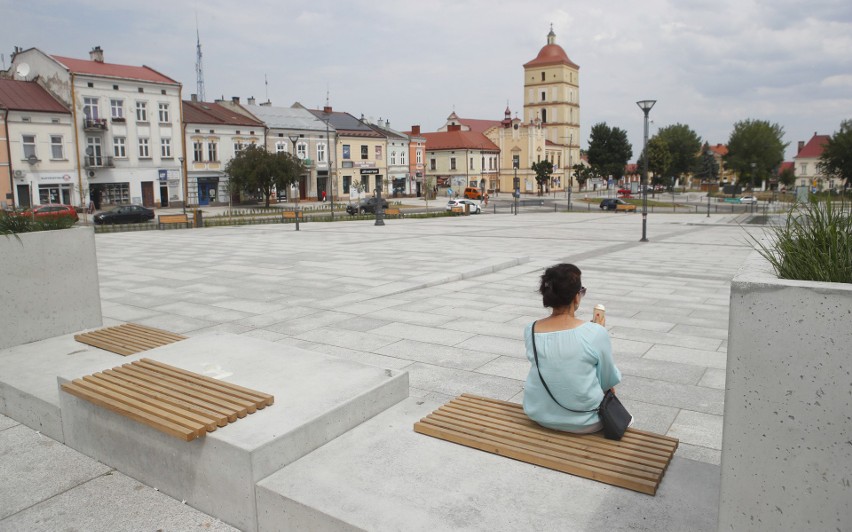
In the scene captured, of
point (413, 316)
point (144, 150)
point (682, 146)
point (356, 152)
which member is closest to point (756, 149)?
point (682, 146)

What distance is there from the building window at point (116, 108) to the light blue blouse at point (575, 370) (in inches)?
2075

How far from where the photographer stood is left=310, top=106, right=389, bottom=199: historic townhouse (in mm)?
68312

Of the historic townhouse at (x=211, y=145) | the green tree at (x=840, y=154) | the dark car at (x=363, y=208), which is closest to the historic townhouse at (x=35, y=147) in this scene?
the historic townhouse at (x=211, y=145)

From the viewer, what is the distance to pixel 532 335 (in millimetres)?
4113

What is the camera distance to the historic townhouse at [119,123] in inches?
1861

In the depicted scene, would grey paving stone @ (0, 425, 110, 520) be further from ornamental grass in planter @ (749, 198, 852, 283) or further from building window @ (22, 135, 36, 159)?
building window @ (22, 135, 36, 159)

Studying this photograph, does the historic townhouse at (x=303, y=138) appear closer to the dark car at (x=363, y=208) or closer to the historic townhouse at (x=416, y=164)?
the historic townhouse at (x=416, y=164)

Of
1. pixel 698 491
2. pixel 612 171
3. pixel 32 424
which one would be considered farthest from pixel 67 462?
pixel 612 171

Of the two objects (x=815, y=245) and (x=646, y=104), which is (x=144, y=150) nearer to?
(x=646, y=104)

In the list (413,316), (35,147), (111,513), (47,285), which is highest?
(35,147)

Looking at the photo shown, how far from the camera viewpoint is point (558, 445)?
4008 millimetres

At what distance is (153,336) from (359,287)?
5340mm

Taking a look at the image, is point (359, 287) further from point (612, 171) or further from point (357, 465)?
point (612, 171)

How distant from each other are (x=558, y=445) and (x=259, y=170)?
49.9 meters
